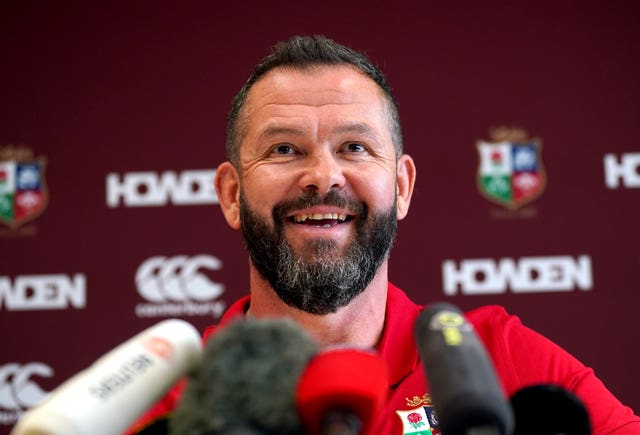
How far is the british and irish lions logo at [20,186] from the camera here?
249 cm

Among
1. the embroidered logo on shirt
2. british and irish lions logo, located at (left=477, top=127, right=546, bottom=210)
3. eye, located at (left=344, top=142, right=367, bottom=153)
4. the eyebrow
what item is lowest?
the embroidered logo on shirt

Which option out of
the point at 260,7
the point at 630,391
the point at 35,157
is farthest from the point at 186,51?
the point at 630,391

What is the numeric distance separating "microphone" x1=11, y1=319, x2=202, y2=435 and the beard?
654 millimetres

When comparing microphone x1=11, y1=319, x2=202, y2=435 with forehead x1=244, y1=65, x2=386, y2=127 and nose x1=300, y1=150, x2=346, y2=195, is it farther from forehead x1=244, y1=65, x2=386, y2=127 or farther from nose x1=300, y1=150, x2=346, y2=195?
forehead x1=244, y1=65, x2=386, y2=127

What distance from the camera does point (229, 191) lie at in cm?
148

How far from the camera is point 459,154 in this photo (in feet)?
8.06

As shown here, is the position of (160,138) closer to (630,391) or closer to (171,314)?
(171,314)

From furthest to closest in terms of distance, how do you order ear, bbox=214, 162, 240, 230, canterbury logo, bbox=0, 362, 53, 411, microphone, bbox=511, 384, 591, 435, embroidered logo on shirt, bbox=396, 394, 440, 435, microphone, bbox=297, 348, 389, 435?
canterbury logo, bbox=0, 362, 53, 411, ear, bbox=214, 162, 240, 230, embroidered logo on shirt, bbox=396, 394, 440, 435, microphone, bbox=511, 384, 591, 435, microphone, bbox=297, 348, 389, 435

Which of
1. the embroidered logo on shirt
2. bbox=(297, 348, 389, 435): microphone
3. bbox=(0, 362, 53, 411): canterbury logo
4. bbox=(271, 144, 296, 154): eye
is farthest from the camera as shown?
bbox=(0, 362, 53, 411): canterbury logo

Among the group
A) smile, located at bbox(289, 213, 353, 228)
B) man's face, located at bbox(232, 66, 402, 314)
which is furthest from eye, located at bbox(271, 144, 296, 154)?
smile, located at bbox(289, 213, 353, 228)

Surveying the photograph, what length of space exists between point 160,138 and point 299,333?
6.79 feet

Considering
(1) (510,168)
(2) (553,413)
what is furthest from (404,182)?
(1) (510,168)

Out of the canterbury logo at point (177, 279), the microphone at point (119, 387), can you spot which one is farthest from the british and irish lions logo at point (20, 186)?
Result: the microphone at point (119, 387)

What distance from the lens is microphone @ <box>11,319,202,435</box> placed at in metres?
0.50
